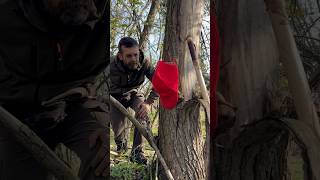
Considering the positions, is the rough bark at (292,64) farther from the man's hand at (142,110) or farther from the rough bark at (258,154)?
the man's hand at (142,110)

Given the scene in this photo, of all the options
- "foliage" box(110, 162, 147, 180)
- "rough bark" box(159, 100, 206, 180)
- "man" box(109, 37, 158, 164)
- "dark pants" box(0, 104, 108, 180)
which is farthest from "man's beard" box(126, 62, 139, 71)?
"dark pants" box(0, 104, 108, 180)

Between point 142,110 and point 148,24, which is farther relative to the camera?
point 148,24

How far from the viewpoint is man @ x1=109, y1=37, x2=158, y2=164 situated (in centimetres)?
386

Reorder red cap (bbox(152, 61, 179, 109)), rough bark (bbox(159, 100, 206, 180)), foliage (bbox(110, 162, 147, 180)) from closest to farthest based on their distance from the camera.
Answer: red cap (bbox(152, 61, 179, 109)) → rough bark (bbox(159, 100, 206, 180)) → foliage (bbox(110, 162, 147, 180))

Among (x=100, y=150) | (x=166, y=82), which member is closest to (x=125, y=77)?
(x=166, y=82)

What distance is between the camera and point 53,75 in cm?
112

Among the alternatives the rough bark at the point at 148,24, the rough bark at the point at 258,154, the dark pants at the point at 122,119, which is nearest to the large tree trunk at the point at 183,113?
the dark pants at the point at 122,119

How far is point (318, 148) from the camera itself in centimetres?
69

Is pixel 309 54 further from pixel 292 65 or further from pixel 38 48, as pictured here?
pixel 38 48

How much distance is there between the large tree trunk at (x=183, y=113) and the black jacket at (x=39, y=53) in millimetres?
2811

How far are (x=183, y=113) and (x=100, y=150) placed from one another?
2931 mm

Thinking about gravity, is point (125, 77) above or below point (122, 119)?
above

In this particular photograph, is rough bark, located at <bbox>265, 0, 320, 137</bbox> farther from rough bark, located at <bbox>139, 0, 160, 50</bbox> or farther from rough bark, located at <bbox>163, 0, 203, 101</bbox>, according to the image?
rough bark, located at <bbox>139, 0, 160, 50</bbox>

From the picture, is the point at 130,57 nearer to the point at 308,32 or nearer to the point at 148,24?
the point at 148,24
